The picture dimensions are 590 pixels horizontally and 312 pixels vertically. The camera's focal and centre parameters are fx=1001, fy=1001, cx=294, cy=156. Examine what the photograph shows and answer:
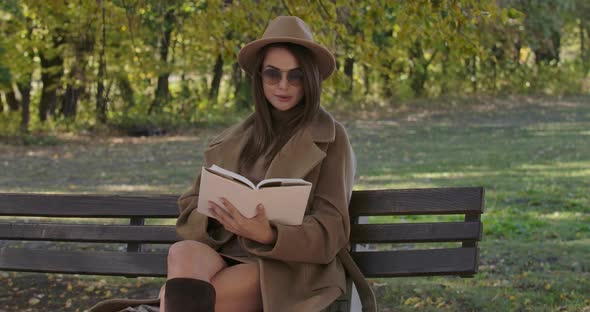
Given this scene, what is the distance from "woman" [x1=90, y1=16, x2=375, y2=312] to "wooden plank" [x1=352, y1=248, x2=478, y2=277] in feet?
0.64

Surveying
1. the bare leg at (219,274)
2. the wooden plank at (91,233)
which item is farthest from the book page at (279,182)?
the wooden plank at (91,233)

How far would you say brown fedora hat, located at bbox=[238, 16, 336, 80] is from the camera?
159 inches

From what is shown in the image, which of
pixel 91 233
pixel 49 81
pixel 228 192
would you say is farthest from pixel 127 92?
pixel 228 192

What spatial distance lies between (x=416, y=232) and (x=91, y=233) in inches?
66.8

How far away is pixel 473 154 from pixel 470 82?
13198 mm

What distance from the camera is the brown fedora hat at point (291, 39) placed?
13.2 feet

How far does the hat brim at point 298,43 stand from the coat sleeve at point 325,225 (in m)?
0.26

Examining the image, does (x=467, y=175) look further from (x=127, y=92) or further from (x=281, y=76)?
(x=127, y=92)

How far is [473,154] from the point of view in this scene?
16.0 m

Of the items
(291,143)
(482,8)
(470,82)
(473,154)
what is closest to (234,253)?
(291,143)

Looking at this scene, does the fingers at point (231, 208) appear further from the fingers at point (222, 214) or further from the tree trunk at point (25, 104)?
the tree trunk at point (25, 104)

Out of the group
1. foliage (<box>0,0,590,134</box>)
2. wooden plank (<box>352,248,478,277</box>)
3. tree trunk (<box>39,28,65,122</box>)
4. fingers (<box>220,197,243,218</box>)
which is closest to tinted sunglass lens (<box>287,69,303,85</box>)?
fingers (<box>220,197,243,218</box>)

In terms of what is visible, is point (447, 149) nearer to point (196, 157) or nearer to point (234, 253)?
point (196, 157)

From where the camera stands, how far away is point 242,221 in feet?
12.2
